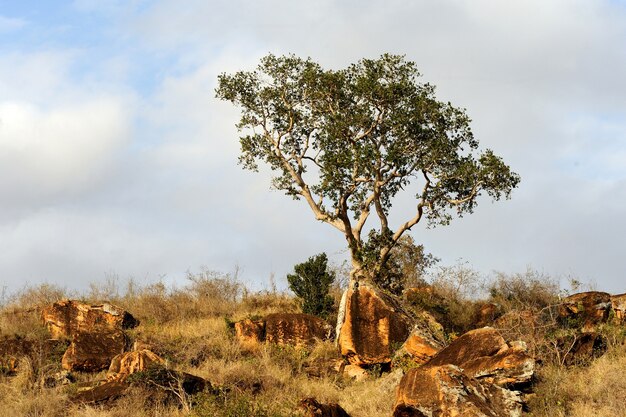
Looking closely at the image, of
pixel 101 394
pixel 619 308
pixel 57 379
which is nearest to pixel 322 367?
pixel 101 394

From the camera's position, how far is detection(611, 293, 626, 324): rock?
27.5 meters

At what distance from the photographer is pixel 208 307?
3198 centimetres

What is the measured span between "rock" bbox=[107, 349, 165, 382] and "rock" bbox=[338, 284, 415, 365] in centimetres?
656

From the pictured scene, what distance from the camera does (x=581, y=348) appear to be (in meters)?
22.5

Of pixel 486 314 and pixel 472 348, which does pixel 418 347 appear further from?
pixel 486 314

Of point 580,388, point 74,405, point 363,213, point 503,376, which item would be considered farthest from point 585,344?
point 74,405

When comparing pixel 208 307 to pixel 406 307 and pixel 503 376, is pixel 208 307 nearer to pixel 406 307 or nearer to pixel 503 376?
pixel 406 307

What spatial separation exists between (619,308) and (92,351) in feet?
64.1

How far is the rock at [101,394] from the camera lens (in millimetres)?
19359

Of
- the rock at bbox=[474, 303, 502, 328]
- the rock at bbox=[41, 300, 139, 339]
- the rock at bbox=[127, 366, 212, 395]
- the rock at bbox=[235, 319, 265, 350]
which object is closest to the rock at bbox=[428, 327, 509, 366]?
the rock at bbox=[127, 366, 212, 395]

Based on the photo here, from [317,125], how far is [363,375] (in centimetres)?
1246

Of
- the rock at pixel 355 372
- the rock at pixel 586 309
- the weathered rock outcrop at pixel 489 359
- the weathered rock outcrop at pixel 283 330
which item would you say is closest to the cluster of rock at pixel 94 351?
the weathered rock outcrop at pixel 283 330

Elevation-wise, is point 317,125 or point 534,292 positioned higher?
point 317,125

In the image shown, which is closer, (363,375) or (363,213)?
(363,375)
